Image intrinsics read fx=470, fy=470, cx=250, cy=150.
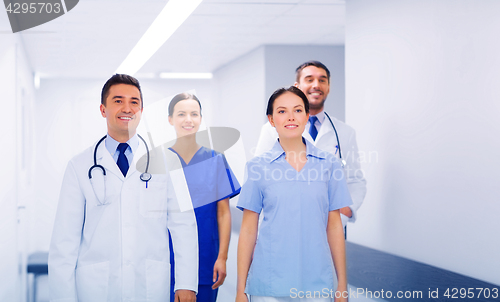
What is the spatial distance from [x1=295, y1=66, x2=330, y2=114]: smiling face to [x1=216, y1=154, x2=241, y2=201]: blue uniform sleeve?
0.53 meters

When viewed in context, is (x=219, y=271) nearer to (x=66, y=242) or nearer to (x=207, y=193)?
(x=207, y=193)

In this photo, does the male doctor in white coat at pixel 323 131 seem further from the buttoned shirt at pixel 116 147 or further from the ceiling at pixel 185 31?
the ceiling at pixel 185 31

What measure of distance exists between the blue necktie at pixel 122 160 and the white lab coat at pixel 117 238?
36mm

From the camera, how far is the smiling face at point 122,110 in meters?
1.68

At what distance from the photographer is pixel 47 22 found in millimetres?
4410

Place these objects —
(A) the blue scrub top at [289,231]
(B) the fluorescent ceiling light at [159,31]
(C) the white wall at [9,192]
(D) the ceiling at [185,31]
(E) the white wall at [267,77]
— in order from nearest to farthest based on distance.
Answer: (A) the blue scrub top at [289,231]
(C) the white wall at [9,192]
(B) the fluorescent ceiling light at [159,31]
(D) the ceiling at [185,31]
(E) the white wall at [267,77]

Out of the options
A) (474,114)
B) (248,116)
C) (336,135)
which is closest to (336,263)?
(336,135)

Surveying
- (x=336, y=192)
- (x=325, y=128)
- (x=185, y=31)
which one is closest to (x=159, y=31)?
(x=185, y=31)

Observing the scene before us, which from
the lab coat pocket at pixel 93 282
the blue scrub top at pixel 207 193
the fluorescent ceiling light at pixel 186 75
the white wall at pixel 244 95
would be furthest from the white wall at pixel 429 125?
the fluorescent ceiling light at pixel 186 75

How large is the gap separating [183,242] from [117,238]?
230 millimetres

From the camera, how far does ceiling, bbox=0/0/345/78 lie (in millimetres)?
3949

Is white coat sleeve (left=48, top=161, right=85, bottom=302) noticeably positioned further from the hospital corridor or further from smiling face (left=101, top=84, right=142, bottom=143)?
smiling face (left=101, top=84, right=142, bottom=143)

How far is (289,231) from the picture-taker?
1.50 meters

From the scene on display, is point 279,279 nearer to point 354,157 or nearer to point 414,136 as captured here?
point 354,157
